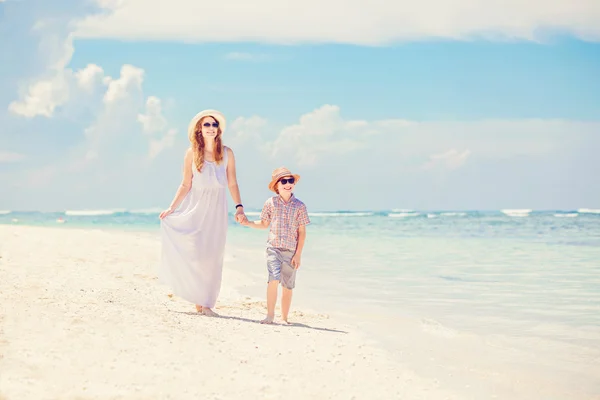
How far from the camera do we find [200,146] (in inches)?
285

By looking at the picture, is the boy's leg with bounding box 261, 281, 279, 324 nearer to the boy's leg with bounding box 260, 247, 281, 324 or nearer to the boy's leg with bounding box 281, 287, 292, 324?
the boy's leg with bounding box 260, 247, 281, 324

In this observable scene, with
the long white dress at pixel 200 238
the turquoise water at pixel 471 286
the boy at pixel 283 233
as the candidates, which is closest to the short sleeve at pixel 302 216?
the boy at pixel 283 233

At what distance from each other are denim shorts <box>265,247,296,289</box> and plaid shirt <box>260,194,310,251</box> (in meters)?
0.08

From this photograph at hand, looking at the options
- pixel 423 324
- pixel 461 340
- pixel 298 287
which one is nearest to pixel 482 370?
pixel 461 340

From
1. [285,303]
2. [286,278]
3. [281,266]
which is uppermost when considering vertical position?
[281,266]

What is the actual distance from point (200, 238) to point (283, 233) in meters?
1.05

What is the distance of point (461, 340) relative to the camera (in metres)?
6.64

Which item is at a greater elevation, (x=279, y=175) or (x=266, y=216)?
(x=279, y=175)

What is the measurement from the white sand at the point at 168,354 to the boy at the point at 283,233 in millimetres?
474

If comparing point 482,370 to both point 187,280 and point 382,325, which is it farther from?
point 187,280

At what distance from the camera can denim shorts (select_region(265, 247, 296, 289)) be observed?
6941mm

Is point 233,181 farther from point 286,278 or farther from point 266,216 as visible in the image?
point 286,278

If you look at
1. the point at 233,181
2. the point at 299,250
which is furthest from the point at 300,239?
the point at 233,181

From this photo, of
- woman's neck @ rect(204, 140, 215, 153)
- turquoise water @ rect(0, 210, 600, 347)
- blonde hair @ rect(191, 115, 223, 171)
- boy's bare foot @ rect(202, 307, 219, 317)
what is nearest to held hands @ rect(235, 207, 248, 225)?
blonde hair @ rect(191, 115, 223, 171)
